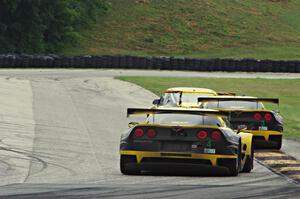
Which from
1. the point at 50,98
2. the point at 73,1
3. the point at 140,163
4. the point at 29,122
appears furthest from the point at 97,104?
the point at 73,1

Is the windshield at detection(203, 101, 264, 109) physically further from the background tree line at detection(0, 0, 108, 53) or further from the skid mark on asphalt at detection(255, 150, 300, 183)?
the background tree line at detection(0, 0, 108, 53)

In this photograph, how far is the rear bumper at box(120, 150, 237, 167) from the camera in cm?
1452

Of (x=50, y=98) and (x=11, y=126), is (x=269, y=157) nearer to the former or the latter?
(x=11, y=126)

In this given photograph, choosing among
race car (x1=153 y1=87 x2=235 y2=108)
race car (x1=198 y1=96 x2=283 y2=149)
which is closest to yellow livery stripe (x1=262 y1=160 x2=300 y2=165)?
race car (x1=198 y1=96 x2=283 y2=149)

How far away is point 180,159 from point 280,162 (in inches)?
128

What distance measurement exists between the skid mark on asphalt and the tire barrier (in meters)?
39.0

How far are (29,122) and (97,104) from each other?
8654mm

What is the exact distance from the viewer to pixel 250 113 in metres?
20.0

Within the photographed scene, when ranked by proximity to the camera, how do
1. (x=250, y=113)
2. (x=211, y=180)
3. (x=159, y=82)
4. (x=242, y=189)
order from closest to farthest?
(x=242, y=189) → (x=211, y=180) → (x=250, y=113) → (x=159, y=82)

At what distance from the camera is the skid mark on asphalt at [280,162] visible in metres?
Answer: 15.3

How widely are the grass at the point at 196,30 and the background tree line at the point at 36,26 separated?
158 centimetres

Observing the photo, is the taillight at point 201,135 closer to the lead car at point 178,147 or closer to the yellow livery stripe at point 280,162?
the lead car at point 178,147

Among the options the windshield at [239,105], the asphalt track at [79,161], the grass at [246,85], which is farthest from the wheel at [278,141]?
the grass at [246,85]

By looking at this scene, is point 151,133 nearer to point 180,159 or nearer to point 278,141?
point 180,159
